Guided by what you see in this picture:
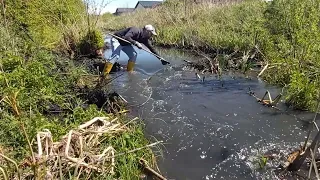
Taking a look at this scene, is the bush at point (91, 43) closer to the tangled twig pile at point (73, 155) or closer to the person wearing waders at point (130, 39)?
the person wearing waders at point (130, 39)

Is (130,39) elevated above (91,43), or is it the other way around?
(130,39)

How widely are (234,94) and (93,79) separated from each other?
336cm

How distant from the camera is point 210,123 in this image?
5.90 m

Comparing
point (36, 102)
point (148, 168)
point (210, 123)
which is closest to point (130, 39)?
point (210, 123)

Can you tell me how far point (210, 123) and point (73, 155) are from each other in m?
2.96

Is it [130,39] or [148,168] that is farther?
[130,39]

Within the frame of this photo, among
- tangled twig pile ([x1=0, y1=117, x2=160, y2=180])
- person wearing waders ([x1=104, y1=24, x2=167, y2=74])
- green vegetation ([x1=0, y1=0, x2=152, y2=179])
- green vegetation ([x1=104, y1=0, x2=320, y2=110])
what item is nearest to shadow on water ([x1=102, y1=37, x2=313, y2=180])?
green vegetation ([x1=104, y1=0, x2=320, y2=110])

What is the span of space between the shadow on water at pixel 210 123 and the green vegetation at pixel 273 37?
21.3 inches

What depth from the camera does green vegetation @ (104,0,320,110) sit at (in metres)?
6.38

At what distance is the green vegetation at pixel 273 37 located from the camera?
638 centimetres

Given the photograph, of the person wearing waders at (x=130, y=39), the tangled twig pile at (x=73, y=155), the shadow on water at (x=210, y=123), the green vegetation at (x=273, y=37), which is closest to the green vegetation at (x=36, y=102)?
the tangled twig pile at (x=73, y=155)

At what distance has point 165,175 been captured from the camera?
13.9 ft

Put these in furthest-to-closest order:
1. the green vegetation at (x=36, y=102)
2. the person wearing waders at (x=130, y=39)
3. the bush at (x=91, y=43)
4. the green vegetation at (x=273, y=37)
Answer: the bush at (x=91, y=43), the person wearing waders at (x=130, y=39), the green vegetation at (x=273, y=37), the green vegetation at (x=36, y=102)

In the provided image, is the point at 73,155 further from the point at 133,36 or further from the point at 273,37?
the point at 273,37
